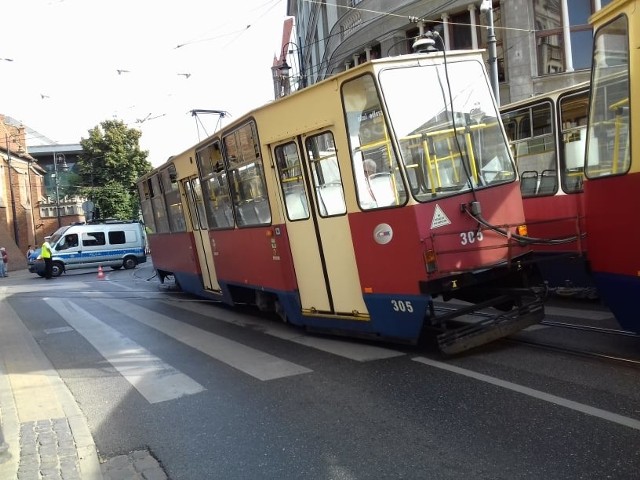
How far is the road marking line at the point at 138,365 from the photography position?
6.14 metres

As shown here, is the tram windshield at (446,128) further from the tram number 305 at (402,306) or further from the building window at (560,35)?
the building window at (560,35)

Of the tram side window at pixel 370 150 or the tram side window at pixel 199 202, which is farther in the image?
the tram side window at pixel 199 202

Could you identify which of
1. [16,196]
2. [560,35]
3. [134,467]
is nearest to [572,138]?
[134,467]

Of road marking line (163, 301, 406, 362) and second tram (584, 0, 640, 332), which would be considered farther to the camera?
road marking line (163, 301, 406, 362)

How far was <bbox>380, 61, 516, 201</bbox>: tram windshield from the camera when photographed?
6191mm

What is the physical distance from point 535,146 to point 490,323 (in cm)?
426

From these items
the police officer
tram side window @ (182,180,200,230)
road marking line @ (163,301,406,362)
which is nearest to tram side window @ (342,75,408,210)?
road marking line @ (163,301,406,362)

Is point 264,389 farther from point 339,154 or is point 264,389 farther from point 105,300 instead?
point 105,300

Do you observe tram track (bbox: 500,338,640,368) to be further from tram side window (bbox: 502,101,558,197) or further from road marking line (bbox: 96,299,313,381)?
tram side window (bbox: 502,101,558,197)

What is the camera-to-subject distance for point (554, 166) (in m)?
9.07

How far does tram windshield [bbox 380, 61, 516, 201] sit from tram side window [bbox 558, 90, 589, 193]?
2429 millimetres

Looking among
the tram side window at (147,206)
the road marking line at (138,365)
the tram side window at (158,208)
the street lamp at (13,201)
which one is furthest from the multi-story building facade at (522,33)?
the street lamp at (13,201)

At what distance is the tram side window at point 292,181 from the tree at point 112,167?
3770cm

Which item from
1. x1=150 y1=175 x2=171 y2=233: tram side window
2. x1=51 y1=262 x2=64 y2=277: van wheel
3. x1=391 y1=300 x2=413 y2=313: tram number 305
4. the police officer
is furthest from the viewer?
x1=51 y1=262 x2=64 y2=277: van wheel
